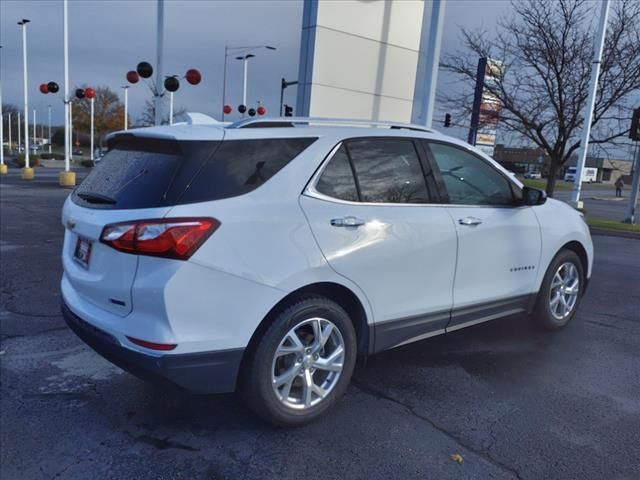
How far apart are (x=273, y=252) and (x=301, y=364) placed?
2.34 feet

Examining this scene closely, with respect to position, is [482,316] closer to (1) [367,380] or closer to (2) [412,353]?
(2) [412,353]

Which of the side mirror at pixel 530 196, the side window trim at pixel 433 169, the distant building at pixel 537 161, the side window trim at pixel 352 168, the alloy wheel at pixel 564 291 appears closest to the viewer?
the side window trim at pixel 352 168

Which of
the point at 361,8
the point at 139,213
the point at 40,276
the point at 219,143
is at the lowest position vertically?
the point at 40,276

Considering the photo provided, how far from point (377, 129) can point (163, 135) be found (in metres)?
1.45

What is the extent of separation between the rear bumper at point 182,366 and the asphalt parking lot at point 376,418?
0.40 m

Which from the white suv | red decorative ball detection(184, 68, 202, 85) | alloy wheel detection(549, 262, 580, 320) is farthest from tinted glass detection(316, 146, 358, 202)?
red decorative ball detection(184, 68, 202, 85)

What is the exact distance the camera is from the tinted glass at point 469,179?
3.96m

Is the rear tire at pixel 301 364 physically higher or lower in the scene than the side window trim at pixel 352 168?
lower

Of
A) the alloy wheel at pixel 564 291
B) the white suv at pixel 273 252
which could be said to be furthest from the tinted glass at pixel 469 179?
the alloy wheel at pixel 564 291

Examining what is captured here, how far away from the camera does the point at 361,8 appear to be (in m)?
8.59

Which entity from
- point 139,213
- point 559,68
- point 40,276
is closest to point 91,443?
point 139,213

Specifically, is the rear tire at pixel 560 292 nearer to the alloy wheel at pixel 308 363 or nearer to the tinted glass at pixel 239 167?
the alloy wheel at pixel 308 363

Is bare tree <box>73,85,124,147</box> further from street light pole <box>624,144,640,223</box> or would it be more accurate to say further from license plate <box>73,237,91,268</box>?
license plate <box>73,237,91,268</box>

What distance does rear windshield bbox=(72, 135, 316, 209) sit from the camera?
9.18ft
